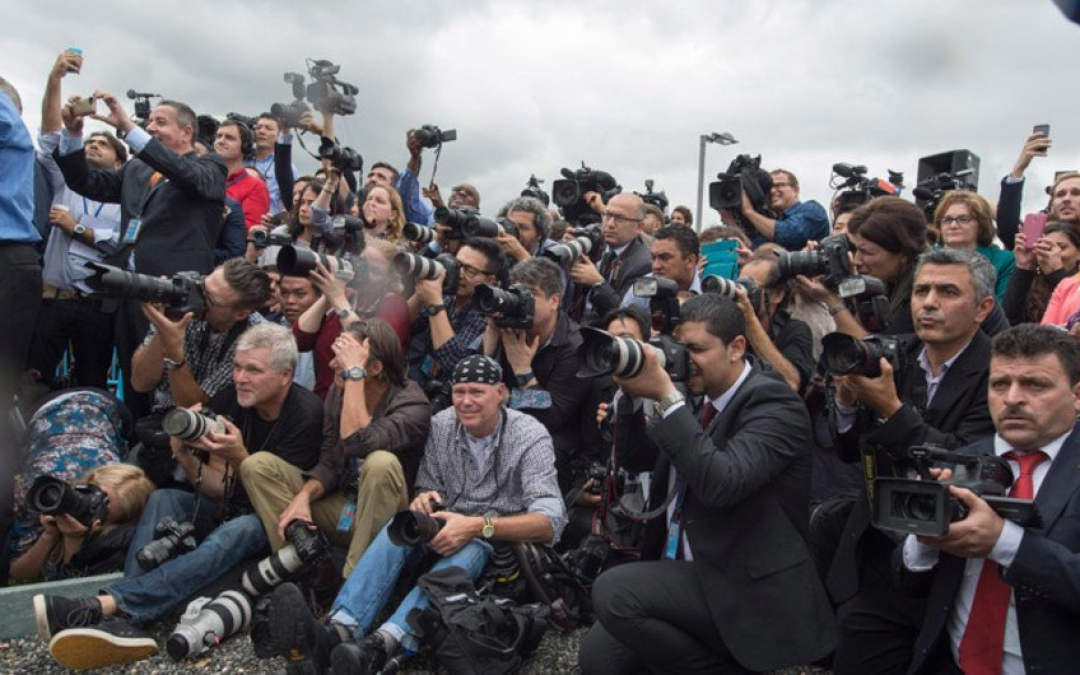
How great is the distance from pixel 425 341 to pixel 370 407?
96 centimetres

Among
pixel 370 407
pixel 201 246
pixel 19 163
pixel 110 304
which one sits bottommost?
pixel 370 407

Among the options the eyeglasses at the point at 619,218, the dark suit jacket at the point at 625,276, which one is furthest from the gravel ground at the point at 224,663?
the eyeglasses at the point at 619,218

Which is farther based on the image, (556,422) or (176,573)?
(556,422)

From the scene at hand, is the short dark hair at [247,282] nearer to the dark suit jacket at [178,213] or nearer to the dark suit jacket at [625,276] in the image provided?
the dark suit jacket at [178,213]

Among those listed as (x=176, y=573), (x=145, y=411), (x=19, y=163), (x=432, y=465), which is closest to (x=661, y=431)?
(x=432, y=465)

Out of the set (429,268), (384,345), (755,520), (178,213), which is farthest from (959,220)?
(178,213)

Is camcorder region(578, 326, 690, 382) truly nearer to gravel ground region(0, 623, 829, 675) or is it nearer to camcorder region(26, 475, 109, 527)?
gravel ground region(0, 623, 829, 675)

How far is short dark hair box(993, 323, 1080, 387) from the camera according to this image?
277cm

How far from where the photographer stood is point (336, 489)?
15.2 ft

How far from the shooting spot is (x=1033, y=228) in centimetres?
474

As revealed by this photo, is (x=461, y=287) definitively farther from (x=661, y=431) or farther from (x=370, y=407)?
(x=661, y=431)

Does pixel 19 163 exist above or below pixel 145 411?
above

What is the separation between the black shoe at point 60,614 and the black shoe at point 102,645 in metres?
0.06

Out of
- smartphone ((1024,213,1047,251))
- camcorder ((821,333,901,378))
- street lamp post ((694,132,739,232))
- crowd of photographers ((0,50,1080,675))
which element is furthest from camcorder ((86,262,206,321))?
street lamp post ((694,132,739,232))
